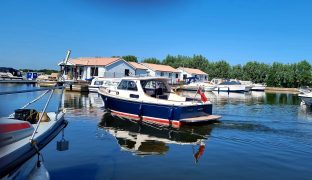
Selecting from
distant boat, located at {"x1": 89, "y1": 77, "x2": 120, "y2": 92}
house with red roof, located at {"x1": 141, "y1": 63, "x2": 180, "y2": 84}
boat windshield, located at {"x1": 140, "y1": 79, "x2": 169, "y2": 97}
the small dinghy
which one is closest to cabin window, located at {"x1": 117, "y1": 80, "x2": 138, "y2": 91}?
boat windshield, located at {"x1": 140, "y1": 79, "x2": 169, "y2": 97}

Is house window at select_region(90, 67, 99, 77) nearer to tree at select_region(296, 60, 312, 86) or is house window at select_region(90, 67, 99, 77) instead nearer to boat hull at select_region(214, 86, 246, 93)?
boat hull at select_region(214, 86, 246, 93)

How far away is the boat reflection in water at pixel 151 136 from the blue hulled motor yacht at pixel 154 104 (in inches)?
22.0

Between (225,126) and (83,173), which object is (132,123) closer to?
(225,126)

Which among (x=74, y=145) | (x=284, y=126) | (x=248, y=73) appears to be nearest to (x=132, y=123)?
(x=74, y=145)

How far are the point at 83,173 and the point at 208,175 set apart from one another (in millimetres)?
3406

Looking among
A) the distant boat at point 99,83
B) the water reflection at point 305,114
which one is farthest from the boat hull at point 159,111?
the distant boat at point 99,83

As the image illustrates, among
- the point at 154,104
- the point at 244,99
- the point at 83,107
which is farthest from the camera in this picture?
the point at 244,99

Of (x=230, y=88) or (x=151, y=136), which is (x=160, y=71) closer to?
(x=230, y=88)

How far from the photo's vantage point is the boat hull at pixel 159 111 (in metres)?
17.9

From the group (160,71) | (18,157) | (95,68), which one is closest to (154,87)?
(18,157)

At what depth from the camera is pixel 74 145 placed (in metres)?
12.7

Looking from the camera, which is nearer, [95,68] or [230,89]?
[95,68]

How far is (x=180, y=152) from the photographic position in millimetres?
12383

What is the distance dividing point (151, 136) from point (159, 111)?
3292mm
